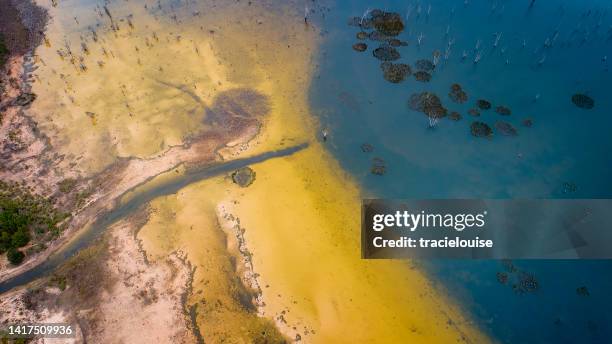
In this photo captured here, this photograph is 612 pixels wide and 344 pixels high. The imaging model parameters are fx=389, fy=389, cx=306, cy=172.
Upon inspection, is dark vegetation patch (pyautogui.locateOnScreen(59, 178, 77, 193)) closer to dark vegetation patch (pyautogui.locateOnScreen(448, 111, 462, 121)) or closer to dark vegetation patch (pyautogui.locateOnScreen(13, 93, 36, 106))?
dark vegetation patch (pyautogui.locateOnScreen(13, 93, 36, 106))

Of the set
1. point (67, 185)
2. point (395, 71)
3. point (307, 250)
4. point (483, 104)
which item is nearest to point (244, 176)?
point (307, 250)

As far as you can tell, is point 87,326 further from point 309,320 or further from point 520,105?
point 520,105

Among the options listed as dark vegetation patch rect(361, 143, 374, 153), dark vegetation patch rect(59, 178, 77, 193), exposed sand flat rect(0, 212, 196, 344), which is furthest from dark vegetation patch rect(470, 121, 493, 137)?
dark vegetation patch rect(59, 178, 77, 193)

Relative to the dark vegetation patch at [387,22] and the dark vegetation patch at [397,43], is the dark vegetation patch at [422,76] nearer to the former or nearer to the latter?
the dark vegetation patch at [397,43]

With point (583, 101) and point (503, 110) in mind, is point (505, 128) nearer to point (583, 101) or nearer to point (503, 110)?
point (503, 110)

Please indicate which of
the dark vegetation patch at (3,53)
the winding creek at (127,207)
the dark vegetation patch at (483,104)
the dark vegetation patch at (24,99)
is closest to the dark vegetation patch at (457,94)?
the dark vegetation patch at (483,104)

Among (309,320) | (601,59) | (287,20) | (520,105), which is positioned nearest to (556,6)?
(601,59)

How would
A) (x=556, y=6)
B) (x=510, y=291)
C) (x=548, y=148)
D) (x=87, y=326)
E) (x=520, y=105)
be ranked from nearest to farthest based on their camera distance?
(x=87, y=326), (x=510, y=291), (x=548, y=148), (x=520, y=105), (x=556, y=6)
